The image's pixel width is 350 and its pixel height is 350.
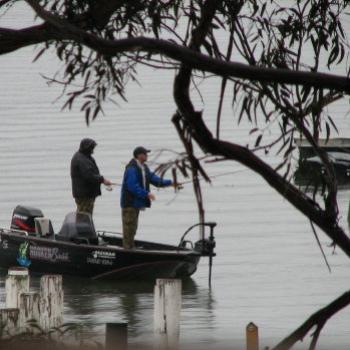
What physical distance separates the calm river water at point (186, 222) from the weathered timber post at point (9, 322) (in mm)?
3229

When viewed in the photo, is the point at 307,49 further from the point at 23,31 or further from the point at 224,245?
the point at 23,31

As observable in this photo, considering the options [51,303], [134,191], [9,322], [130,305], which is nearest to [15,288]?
[51,303]

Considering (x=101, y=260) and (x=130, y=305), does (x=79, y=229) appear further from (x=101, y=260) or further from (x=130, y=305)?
(x=130, y=305)

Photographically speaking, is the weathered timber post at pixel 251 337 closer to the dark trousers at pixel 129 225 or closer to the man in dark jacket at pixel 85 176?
the dark trousers at pixel 129 225

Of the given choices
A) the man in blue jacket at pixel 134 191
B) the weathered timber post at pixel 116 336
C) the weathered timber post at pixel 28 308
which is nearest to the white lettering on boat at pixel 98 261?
the man in blue jacket at pixel 134 191

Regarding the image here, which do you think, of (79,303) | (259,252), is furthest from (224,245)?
(79,303)

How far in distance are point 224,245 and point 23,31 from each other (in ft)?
51.6

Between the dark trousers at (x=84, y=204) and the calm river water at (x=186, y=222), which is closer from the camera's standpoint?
the calm river water at (x=186, y=222)

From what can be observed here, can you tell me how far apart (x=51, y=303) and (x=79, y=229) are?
23.9ft

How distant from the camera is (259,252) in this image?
78.0ft

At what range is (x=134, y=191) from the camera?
20.4m

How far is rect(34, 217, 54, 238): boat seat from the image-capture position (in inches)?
820

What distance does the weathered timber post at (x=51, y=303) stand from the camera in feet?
41.8

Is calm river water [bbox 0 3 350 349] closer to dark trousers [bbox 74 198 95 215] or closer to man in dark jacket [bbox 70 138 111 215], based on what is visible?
dark trousers [bbox 74 198 95 215]
